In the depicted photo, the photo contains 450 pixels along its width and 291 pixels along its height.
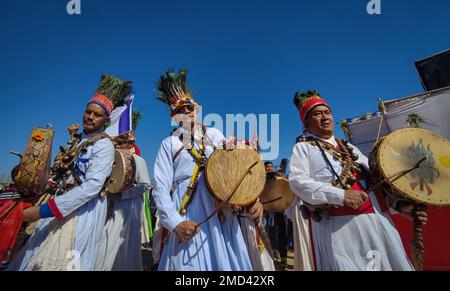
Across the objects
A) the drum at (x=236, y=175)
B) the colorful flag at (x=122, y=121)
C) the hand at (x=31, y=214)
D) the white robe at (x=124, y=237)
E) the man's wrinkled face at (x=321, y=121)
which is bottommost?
the white robe at (x=124, y=237)

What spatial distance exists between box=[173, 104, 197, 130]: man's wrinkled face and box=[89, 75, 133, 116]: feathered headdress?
1027 millimetres

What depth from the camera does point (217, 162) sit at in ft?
7.18

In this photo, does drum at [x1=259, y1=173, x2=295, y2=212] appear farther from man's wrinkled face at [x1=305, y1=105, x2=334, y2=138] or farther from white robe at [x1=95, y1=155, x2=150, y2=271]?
white robe at [x1=95, y1=155, x2=150, y2=271]

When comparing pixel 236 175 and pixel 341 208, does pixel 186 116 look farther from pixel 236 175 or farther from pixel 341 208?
pixel 341 208

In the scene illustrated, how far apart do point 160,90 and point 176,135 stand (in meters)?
0.85

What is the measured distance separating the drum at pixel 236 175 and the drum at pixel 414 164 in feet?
3.67

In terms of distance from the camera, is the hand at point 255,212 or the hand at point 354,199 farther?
the hand at point 255,212

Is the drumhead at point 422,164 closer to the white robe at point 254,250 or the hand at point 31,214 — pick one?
the white robe at point 254,250

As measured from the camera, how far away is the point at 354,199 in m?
1.92

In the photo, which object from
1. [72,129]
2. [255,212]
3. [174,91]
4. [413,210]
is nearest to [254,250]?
[255,212]

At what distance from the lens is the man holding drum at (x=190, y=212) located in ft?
6.50

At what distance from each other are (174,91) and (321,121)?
178 centimetres

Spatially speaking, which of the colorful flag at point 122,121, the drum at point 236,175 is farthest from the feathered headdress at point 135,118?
the drum at point 236,175

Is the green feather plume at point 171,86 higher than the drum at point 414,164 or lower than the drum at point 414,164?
higher
